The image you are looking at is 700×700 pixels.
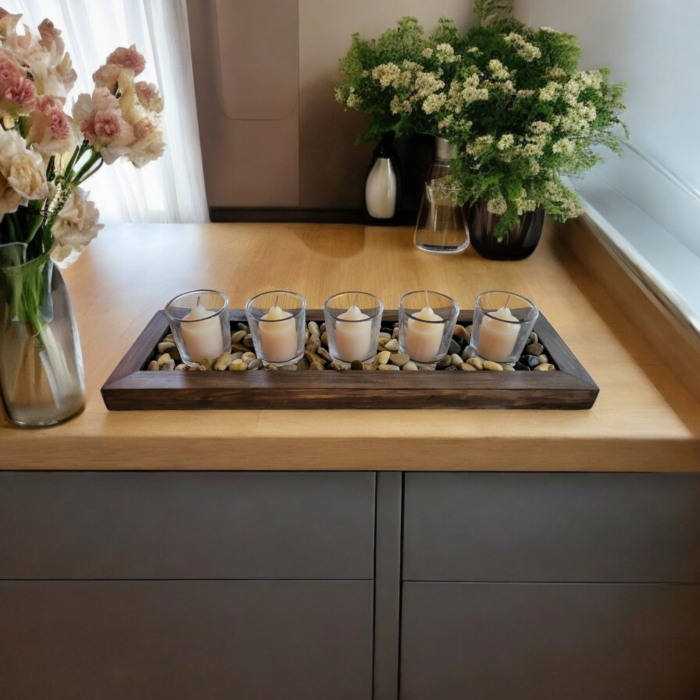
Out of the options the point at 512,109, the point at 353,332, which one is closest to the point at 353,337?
the point at 353,332

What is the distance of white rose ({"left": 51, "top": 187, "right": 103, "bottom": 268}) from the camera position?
69cm

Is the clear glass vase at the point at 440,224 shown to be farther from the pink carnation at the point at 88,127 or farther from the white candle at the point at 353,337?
→ the pink carnation at the point at 88,127

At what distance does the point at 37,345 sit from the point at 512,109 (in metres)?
0.87

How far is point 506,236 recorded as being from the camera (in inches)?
49.8

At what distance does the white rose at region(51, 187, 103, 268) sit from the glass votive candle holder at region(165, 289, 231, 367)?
206 millimetres

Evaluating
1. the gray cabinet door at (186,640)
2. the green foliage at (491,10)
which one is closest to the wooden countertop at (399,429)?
the gray cabinet door at (186,640)

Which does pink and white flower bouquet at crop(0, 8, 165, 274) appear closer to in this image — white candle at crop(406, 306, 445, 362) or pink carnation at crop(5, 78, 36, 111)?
pink carnation at crop(5, 78, 36, 111)

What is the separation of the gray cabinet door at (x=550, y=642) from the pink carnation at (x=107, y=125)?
27.4 inches

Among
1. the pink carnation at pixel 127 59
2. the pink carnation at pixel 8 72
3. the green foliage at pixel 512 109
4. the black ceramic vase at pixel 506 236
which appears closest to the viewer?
the pink carnation at pixel 8 72

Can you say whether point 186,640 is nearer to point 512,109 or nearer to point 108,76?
point 108,76

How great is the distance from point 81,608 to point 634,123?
127 cm

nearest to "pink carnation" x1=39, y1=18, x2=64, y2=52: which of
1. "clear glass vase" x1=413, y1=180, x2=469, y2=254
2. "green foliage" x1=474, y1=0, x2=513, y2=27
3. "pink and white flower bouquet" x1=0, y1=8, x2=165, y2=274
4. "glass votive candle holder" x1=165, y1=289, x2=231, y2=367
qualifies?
"pink and white flower bouquet" x1=0, y1=8, x2=165, y2=274

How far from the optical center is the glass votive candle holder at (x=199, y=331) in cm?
89

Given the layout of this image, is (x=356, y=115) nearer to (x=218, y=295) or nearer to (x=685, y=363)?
(x=218, y=295)
